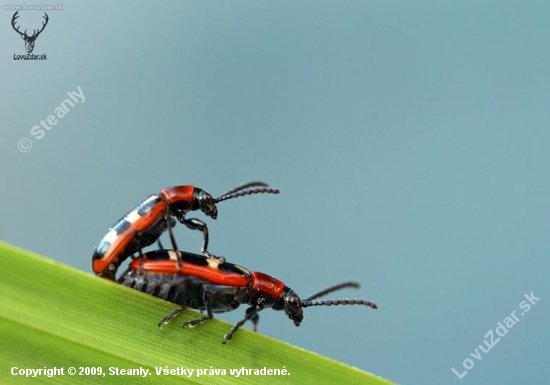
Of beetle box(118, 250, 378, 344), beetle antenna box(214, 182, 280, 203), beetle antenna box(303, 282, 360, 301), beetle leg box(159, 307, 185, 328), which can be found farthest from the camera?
beetle antenna box(214, 182, 280, 203)

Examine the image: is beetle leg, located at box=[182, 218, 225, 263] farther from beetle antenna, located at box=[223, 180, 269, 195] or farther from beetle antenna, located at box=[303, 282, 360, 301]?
beetle antenna, located at box=[303, 282, 360, 301]

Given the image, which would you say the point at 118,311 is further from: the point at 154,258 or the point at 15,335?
the point at 154,258

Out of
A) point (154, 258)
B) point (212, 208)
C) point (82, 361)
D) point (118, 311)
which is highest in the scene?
point (212, 208)

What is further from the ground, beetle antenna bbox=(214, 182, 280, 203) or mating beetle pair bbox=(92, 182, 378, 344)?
beetle antenna bbox=(214, 182, 280, 203)

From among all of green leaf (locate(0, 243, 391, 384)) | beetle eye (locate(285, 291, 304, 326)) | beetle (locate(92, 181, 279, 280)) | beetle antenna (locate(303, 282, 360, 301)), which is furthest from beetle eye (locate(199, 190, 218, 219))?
green leaf (locate(0, 243, 391, 384))

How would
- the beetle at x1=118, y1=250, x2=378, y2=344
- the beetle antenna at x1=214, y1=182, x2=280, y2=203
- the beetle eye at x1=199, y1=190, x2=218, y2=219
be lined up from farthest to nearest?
1. the beetle antenna at x1=214, y1=182, x2=280, y2=203
2. the beetle eye at x1=199, y1=190, x2=218, y2=219
3. the beetle at x1=118, y1=250, x2=378, y2=344

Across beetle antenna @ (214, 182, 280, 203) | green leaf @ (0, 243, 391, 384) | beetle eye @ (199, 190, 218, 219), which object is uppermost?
beetle antenna @ (214, 182, 280, 203)

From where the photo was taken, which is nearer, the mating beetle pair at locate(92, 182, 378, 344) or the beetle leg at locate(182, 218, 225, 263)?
the mating beetle pair at locate(92, 182, 378, 344)

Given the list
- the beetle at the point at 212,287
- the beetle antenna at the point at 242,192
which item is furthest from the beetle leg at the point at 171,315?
the beetle antenna at the point at 242,192

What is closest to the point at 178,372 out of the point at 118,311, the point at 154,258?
the point at 118,311
